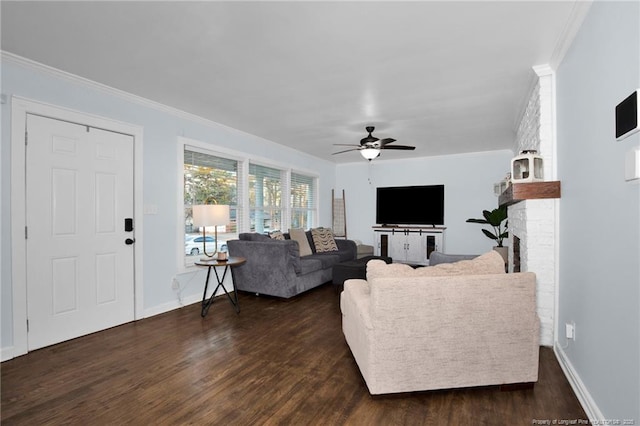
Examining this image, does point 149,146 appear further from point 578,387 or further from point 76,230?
point 578,387

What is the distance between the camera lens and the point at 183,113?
4.26 m

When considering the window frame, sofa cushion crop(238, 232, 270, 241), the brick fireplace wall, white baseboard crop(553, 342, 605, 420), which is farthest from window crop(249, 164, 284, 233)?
white baseboard crop(553, 342, 605, 420)

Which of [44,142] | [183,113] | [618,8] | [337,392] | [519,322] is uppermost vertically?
[183,113]

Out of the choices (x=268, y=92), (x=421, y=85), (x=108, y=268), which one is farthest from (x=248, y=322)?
(x=421, y=85)

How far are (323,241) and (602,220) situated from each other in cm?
449

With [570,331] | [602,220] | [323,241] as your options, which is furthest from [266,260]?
[602,220]

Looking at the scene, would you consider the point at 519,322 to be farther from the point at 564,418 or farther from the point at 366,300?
the point at 366,300

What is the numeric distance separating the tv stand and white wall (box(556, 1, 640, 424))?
438 centimetres

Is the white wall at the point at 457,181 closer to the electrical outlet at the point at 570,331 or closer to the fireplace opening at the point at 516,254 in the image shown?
the fireplace opening at the point at 516,254

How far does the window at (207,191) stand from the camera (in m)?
4.47

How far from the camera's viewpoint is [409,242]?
281 inches

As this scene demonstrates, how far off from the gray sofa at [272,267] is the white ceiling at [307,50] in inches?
67.7

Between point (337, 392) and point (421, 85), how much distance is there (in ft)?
9.42

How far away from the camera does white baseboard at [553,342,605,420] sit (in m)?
1.86
